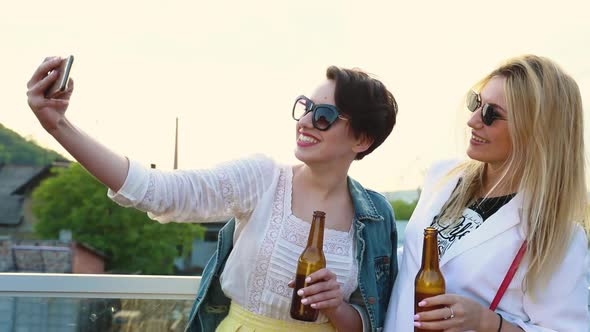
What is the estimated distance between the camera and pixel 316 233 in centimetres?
198

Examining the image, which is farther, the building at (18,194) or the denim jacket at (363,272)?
the building at (18,194)

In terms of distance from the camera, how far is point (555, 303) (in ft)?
6.46

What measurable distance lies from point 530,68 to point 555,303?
0.65m

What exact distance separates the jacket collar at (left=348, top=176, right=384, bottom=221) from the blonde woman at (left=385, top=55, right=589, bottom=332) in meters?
0.17

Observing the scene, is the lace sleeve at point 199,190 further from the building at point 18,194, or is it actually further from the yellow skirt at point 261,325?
the building at point 18,194

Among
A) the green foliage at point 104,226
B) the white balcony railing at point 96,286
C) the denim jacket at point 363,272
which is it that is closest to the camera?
the denim jacket at point 363,272

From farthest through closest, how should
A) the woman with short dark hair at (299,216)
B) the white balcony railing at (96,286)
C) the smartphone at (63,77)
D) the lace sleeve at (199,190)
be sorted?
1. the white balcony railing at (96,286)
2. the woman with short dark hair at (299,216)
3. the lace sleeve at (199,190)
4. the smartphone at (63,77)

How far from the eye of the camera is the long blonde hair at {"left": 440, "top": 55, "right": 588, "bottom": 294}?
6.61 feet

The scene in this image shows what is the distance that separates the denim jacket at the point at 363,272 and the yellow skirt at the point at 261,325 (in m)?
0.10

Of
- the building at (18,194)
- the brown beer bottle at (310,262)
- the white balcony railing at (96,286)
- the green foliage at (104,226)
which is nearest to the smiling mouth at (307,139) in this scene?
the brown beer bottle at (310,262)

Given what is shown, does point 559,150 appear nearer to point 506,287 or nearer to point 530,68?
point 530,68

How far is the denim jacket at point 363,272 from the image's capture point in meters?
2.19

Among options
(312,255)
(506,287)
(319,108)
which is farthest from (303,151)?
(506,287)

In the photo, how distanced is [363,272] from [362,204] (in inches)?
8.8
